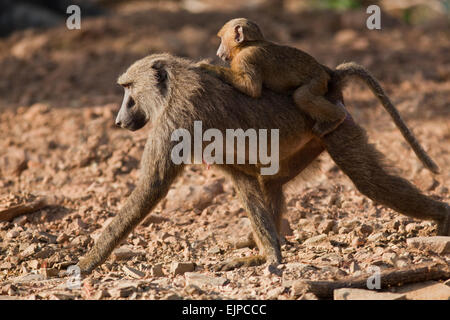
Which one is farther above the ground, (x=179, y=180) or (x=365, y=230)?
(x=179, y=180)

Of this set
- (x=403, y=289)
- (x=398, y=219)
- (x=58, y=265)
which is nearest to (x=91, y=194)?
(x=58, y=265)

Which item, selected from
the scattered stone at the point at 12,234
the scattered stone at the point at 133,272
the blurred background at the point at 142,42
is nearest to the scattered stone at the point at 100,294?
the scattered stone at the point at 133,272

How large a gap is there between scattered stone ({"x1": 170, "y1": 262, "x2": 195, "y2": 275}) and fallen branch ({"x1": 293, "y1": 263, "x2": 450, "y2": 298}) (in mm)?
990

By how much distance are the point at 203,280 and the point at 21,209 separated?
2.40 meters

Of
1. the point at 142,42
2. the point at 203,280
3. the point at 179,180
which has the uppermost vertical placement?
the point at 142,42

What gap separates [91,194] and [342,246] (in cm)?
260

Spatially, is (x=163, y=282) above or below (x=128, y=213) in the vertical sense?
below

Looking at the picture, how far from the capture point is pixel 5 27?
1212 centimetres

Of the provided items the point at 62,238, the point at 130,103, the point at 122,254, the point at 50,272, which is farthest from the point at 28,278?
the point at 130,103

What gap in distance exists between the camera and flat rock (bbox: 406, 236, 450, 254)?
15.4 feet

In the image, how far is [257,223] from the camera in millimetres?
4953

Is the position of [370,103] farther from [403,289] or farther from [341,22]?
[403,289]

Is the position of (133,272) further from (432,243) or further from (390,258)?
(432,243)

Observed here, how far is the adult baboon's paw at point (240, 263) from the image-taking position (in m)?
4.87
